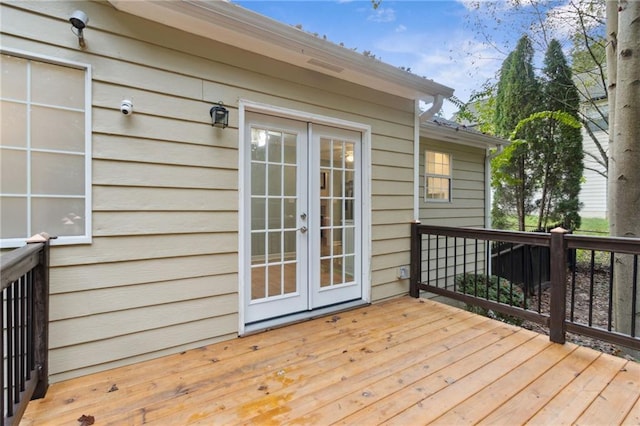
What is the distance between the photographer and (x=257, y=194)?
112 inches

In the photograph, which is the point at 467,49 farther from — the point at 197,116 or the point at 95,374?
the point at 95,374

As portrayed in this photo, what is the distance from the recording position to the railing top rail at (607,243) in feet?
7.02

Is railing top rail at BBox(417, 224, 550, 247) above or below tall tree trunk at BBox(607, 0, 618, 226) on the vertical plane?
below

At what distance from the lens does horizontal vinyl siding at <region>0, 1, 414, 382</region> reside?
6.71 ft

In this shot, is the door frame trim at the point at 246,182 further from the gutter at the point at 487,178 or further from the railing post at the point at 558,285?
the gutter at the point at 487,178

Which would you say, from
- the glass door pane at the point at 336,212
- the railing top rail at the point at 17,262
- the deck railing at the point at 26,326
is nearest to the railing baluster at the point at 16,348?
the deck railing at the point at 26,326

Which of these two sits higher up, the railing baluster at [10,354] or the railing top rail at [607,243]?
the railing top rail at [607,243]

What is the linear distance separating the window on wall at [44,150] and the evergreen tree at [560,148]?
8.72 meters

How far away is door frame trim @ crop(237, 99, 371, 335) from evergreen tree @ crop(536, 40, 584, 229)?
6158mm

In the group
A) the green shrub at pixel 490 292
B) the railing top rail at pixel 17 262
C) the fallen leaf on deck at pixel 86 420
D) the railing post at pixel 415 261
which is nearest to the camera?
the railing top rail at pixel 17 262

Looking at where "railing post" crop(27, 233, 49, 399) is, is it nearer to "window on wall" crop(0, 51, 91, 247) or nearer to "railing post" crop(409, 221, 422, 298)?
"window on wall" crop(0, 51, 91, 247)

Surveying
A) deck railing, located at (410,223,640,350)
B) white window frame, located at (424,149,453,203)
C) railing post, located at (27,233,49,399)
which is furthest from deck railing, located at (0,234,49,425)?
white window frame, located at (424,149,453,203)

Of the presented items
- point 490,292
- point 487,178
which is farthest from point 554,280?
point 487,178

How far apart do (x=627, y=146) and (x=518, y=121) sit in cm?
539
